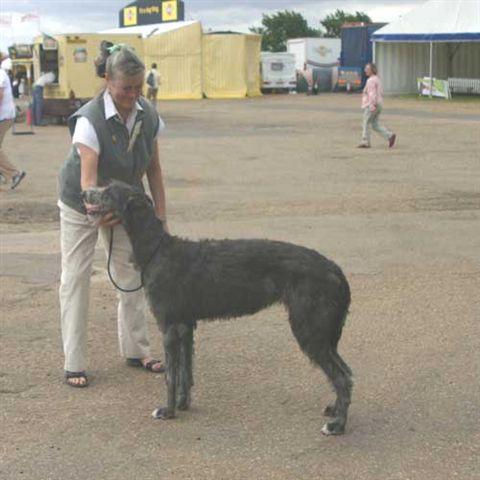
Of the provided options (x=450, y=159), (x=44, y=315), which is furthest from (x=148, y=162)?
(x=450, y=159)

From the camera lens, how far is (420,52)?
44.2 m

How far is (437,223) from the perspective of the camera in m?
10.0

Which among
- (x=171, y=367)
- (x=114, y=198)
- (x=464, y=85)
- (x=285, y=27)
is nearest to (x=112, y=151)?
(x=114, y=198)

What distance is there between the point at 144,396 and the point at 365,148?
1433cm

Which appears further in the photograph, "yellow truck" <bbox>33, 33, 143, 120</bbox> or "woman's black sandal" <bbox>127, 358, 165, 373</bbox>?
"yellow truck" <bbox>33, 33, 143, 120</bbox>

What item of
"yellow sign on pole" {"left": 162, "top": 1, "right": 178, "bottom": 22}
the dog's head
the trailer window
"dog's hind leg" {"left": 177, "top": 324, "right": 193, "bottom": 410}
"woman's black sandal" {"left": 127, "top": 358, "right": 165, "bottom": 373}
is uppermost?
"yellow sign on pole" {"left": 162, "top": 1, "right": 178, "bottom": 22}

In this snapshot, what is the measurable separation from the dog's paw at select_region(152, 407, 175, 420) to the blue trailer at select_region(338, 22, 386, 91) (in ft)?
144

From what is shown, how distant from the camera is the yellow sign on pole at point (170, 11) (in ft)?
202

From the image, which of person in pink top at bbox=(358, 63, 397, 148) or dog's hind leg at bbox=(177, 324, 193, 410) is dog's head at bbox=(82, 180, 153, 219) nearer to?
dog's hind leg at bbox=(177, 324, 193, 410)

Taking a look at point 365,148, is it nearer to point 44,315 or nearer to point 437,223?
point 437,223

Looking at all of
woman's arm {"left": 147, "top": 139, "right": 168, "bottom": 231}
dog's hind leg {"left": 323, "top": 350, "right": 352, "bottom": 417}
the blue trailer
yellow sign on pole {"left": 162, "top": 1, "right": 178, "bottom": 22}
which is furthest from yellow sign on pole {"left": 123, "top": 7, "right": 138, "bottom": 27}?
dog's hind leg {"left": 323, "top": 350, "right": 352, "bottom": 417}

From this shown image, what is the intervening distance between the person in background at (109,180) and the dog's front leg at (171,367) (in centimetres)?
54

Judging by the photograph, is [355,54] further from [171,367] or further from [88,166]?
[171,367]

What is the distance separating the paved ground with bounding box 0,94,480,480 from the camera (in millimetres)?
4117
